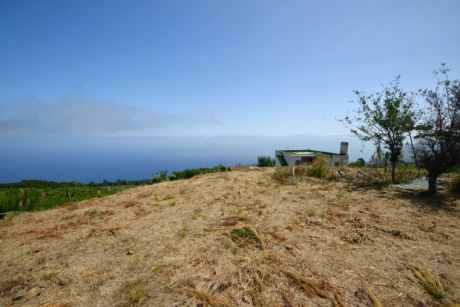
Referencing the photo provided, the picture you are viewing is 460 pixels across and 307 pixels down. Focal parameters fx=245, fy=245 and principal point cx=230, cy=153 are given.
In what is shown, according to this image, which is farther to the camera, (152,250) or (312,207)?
(312,207)

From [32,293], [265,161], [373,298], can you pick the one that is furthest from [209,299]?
[265,161]

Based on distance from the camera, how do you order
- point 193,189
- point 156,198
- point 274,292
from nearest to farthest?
point 274,292 → point 156,198 → point 193,189

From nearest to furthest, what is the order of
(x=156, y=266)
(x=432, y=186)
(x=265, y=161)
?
1. (x=156, y=266)
2. (x=432, y=186)
3. (x=265, y=161)

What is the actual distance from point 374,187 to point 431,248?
451 cm

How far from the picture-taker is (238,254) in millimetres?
3443

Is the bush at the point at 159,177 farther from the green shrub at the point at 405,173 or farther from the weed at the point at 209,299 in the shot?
the green shrub at the point at 405,173

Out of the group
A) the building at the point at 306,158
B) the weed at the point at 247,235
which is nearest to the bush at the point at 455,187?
the weed at the point at 247,235

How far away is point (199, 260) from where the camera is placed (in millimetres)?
3301

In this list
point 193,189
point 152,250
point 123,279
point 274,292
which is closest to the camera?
point 274,292

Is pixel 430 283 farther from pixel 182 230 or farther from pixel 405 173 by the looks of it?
pixel 405 173

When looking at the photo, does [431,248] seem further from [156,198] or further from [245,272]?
[156,198]

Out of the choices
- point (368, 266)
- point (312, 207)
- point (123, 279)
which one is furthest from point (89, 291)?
point (312, 207)

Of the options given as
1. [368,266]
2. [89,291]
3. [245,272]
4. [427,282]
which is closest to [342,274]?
[368,266]

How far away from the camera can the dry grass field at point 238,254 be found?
2645 millimetres
